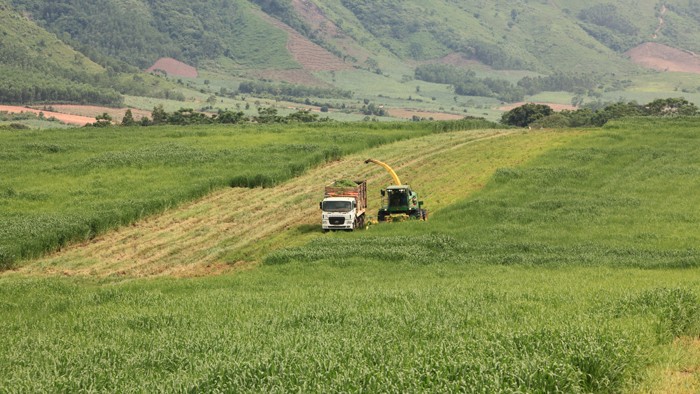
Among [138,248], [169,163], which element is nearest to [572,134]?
[169,163]

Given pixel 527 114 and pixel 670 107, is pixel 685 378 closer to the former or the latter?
pixel 527 114

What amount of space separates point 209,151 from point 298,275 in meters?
46.0

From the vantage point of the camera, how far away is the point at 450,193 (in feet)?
210

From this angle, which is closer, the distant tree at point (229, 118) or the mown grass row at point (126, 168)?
the mown grass row at point (126, 168)

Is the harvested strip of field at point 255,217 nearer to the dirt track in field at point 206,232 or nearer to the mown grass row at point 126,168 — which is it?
the dirt track in field at point 206,232

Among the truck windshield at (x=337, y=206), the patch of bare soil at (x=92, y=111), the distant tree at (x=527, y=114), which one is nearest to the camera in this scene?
the truck windshield at (x=337, y=206)

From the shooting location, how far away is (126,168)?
236 ft

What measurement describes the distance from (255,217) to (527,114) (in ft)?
367

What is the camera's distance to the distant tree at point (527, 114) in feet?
514

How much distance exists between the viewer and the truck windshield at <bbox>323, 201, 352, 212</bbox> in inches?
2030

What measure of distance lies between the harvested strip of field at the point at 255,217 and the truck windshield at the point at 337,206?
1.75m

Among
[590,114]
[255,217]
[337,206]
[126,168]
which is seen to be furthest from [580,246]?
[590,114]

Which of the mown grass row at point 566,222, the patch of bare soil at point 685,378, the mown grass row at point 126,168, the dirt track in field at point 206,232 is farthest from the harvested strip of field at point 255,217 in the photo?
the patch of bare soil at point 685,378

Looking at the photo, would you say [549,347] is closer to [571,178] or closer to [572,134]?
[571,178]
